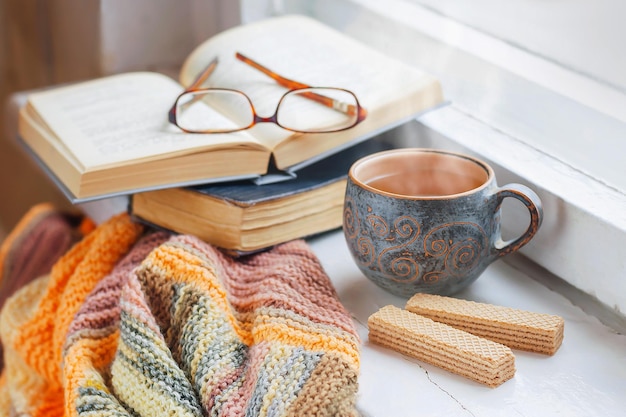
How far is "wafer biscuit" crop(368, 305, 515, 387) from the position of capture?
1.84ft

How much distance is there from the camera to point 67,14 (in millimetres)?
1363

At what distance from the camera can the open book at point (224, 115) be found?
729 mm

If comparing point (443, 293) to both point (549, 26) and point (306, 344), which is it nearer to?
point (306, 344)

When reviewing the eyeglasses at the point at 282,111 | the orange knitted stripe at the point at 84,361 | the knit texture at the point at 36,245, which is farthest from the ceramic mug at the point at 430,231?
the knit texture at the point at 36,245

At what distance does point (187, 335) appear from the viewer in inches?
24.6

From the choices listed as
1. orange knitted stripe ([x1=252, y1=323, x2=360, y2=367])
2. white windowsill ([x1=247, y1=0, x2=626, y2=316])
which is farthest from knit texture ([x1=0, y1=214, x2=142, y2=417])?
white windowsill ([x1=247, y1=0, x2=626, y2=316])

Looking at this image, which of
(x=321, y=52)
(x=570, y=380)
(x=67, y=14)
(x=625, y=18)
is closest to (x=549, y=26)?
(x=625, y=18)

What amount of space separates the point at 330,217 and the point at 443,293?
6.7 inches

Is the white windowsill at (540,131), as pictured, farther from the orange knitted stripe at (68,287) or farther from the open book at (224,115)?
the orange knitted stripe at (68,287)

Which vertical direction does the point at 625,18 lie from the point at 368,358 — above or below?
above

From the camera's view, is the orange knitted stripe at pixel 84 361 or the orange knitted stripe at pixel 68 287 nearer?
the orange knitted stripe at pixel 84 361

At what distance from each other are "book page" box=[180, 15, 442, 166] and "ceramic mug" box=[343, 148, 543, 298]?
0.11 m

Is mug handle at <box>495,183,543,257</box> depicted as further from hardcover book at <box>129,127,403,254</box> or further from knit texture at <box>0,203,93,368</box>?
knit texture at <box>0,203,93,368</box>

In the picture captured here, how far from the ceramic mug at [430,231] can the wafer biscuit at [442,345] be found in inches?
1.6
